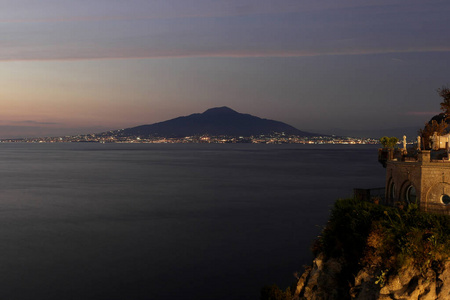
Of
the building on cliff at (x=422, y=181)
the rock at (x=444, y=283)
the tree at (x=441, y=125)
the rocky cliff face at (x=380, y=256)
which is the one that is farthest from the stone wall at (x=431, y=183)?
the tree at (x=441, y=125)

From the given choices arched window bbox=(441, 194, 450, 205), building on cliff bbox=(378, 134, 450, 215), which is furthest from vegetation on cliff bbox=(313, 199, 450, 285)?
arched window bbox=(441, 194, 450, 205)

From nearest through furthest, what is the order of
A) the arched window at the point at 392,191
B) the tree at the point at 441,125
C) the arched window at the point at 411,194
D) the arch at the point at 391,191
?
the arched window at the point at 411,194, the arch at the point at 391,191, the arched window at the point at 392,191, the tree at the point at 441,125

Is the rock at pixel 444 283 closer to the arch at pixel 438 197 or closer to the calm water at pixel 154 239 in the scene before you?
the arch at pixel 438 197

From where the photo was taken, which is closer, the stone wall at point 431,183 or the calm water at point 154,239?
the stone wall at point 431,183

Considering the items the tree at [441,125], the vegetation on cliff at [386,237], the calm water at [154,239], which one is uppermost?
the tree at [441,125]

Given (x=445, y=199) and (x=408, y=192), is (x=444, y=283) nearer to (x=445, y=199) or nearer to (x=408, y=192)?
(x=445, y=199)

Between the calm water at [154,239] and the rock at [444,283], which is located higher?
the rock at [444,283]

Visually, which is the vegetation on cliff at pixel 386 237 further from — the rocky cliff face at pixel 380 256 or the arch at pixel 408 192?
the arch at pixel 408 192

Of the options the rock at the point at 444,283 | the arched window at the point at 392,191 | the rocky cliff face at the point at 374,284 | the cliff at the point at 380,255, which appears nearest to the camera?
the rock at the point at 444,283

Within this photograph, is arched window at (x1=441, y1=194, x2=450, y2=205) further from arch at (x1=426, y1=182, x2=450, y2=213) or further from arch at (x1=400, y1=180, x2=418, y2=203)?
arch at (x1=400, y1=180, x2=418, y2=203)
